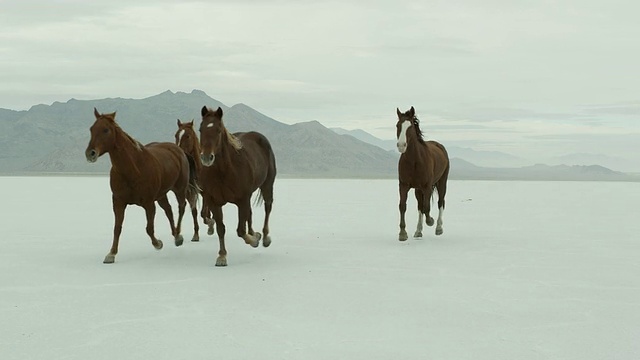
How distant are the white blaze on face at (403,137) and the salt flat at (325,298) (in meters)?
1.75

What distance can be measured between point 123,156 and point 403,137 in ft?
16.4

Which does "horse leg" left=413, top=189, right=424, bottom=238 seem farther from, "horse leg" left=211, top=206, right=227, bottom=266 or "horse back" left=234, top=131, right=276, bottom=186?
"horse leg" left=211, top=206, right=227, bottom=266

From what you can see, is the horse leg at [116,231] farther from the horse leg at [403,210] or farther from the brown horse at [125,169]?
the horse leg at [403,210]

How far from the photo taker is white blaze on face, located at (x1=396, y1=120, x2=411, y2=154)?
1191 centimetres

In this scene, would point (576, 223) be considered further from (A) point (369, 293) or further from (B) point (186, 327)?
(B) point (186, 327)

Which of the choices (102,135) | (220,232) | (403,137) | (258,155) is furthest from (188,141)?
(403,137)

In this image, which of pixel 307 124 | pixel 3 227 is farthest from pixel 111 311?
pixel 307 124

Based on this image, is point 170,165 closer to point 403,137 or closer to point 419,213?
point 403,137

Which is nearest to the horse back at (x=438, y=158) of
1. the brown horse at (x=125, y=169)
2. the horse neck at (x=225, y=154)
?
the horse neck at (x=225, y=154)

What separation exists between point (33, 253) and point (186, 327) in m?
5.93

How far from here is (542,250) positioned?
11328 millimetres

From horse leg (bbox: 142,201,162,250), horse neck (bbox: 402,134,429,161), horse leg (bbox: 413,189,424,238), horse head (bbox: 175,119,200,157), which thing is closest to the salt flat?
horse leg (bbox: 142,201,162,250)

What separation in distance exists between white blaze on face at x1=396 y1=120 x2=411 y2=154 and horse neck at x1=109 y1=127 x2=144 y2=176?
15.2ft

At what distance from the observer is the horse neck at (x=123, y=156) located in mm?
9602
